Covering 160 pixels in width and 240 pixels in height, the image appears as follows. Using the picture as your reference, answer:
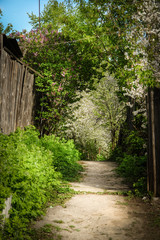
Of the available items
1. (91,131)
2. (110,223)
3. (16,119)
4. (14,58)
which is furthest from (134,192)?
(91,131)

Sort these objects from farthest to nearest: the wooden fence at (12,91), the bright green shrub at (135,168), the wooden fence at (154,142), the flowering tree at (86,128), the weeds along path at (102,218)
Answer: the flowering tree at (86,128)
the bright green shrub at (135,168)
the wooden fence at (12,91)
the wooden fence at (154,142)
the weeds along path at (102,218)

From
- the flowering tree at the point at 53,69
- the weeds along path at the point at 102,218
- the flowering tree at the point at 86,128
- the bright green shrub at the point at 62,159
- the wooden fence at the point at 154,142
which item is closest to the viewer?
the weeds along path at the point at 102,218

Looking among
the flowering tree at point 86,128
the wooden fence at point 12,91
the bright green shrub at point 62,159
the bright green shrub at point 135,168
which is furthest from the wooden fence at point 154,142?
the flowering tree at point 86,128

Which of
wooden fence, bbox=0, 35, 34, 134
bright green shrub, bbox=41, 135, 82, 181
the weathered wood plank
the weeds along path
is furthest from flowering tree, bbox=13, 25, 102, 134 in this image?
the weeds along path

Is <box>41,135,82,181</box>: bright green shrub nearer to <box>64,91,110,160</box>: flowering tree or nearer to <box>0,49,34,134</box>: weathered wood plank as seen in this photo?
<box>0,49,34,134</box>: weathered wood plank

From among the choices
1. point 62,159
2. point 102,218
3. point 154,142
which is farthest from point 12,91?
point 102,218

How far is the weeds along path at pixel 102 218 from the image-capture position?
319 centimetres

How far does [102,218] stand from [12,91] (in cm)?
415

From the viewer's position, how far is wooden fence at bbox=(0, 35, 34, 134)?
5.62m

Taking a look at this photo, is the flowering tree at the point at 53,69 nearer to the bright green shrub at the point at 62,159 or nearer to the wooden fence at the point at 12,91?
the wooden fence at the point at 12,91

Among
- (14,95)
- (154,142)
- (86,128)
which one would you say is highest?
(14,95)

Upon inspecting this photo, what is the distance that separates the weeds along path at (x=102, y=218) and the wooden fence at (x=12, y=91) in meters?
2.70

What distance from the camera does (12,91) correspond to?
6285 millimetres

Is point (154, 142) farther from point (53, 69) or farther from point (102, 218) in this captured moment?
point (53, 69)
